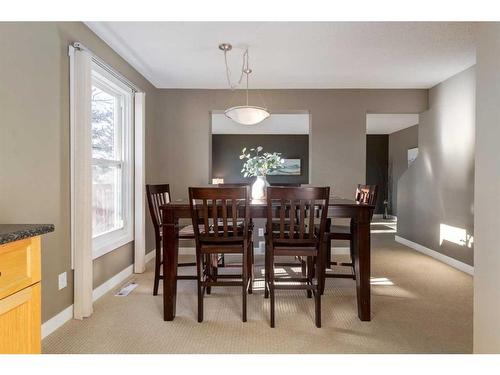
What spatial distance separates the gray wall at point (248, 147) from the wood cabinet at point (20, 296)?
8051 mm

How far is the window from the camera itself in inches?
124

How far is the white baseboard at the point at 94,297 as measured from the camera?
2.24 metres

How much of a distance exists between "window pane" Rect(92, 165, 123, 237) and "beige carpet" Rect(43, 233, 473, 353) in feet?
2.34

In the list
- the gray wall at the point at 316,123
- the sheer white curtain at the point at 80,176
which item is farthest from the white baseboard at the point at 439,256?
the sheer white curtain at the point at 80,176

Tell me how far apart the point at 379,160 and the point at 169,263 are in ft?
27.0

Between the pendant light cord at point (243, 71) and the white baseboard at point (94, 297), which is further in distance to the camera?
the pendant light cord at point (243, 71)

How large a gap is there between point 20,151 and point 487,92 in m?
2.51

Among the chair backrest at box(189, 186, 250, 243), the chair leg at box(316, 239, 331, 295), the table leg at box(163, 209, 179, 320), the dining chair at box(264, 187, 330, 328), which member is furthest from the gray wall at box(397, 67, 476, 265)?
the table leg at box(163, 209, 179, 320)

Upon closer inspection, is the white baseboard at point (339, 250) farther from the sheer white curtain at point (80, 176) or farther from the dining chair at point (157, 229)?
the sheer white curtain at point (80, 176)

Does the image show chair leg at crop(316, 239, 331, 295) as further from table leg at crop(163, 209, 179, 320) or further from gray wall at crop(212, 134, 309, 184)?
gray wall at crop(212, 134, 309, 184)

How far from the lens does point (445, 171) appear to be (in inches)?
168

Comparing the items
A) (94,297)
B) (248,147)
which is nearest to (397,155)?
(248,147)
